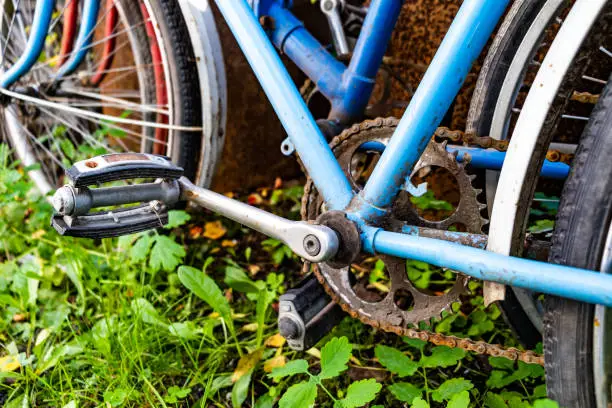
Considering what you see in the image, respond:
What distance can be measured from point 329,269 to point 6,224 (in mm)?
1423

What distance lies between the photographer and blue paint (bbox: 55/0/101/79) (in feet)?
6.28

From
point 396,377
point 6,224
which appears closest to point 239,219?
point 396,377

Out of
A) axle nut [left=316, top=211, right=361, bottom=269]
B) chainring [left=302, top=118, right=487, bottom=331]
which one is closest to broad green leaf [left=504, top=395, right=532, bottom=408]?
chainring [left=302, top=118, right=487, bottom=331]

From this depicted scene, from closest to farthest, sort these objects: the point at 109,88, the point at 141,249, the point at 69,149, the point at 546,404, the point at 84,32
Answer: the point at 546,404 < the point at 141,249 < the point at 84,32 < the point at 69,149 < the point at 109,88

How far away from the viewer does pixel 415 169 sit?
4.32ft

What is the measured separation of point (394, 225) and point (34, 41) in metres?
1.36

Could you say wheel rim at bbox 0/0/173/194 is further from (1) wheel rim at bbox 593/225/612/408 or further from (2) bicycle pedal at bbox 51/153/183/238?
(1) wheel rim at bbox 593/225/612/408

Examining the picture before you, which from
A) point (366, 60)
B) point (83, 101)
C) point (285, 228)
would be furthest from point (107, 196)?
point (83, 101)

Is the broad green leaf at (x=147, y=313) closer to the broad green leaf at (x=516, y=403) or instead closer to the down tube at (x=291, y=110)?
the down tube at (x=291, y=110)

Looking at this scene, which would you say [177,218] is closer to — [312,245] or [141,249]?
[141,249]

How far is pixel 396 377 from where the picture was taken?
4.91 feet

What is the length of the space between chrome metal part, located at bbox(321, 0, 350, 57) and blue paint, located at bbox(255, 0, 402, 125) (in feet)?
0.38

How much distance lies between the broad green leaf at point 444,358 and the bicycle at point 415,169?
0.09 metres

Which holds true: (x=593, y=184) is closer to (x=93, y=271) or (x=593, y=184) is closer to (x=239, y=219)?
(x=239, y=219)
